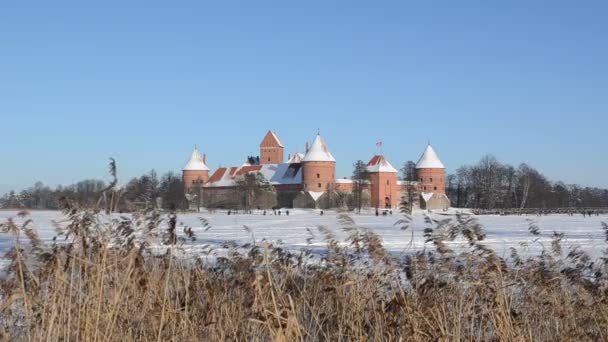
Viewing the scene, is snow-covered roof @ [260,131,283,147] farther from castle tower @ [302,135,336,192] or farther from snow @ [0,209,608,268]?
snow @ [0,209,608,268]

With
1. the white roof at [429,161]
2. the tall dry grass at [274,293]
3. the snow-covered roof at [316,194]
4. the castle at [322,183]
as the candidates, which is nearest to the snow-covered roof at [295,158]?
the castle at [322,183]

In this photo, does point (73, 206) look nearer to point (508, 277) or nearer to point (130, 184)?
point (130, 184)

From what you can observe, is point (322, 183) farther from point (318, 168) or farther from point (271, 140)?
point (271, 140)

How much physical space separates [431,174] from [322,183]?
1539cm

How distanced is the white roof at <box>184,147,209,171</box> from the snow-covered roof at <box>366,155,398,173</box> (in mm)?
26548

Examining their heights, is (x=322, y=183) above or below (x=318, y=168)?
below

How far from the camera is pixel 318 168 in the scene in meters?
89.9

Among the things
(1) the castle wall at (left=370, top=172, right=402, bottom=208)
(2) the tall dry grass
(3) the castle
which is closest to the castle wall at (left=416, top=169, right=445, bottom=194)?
(3) the castle

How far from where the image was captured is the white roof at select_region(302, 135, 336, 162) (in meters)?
90.4

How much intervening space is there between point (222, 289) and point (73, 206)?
1568 millimetres

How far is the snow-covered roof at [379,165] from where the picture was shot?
294 feet

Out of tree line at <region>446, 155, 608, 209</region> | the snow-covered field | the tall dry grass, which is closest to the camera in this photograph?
the tall dry grass

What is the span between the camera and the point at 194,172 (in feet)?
341

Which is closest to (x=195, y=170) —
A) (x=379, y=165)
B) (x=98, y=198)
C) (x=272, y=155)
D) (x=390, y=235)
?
(x=272, y=155)
